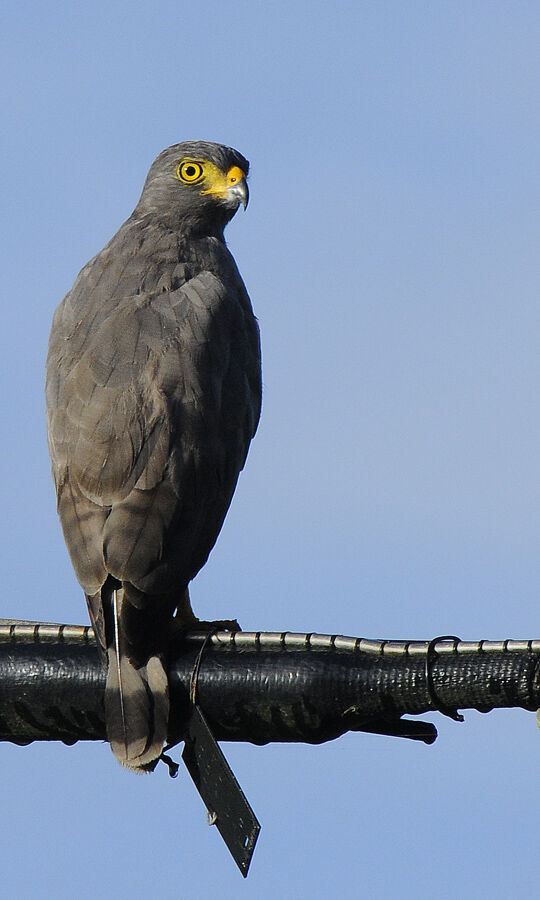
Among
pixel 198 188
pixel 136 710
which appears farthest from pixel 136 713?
pixel 198 188

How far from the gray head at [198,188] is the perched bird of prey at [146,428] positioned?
0.12ft

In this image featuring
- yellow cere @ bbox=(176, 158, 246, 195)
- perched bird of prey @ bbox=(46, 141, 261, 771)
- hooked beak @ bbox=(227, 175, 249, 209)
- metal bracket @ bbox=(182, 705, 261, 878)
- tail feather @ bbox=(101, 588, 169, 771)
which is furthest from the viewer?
yellow cere @ bbox=(176, 158, 246, 195)

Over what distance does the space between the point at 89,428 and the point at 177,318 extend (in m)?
0.72

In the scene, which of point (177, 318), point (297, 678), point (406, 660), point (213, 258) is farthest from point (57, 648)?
point (213, 258)

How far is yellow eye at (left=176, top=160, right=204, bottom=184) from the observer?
7230 mm

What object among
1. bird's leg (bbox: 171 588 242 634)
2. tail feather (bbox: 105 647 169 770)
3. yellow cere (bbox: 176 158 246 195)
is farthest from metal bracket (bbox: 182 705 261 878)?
yellow cere (bbox: 176 158 246 195)

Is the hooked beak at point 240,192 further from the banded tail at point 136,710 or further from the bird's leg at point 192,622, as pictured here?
the banded tail at point 136,710

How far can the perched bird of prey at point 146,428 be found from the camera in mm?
4797

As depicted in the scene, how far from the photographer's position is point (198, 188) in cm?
718

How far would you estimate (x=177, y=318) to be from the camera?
19.6ft

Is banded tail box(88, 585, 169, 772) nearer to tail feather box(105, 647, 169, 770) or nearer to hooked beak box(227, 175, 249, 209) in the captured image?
tail feather box(105, 647, 169, 770)

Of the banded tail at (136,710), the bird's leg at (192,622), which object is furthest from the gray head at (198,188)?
the banded tail at (136,710)

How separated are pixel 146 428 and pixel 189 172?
2.27 meters

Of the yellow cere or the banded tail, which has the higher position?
the yellow cere
